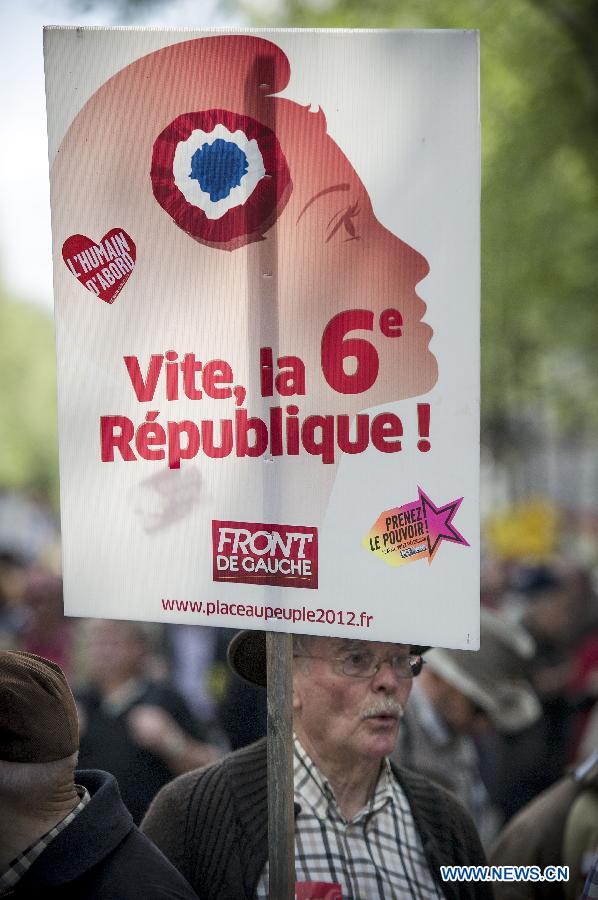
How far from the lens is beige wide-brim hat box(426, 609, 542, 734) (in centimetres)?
386

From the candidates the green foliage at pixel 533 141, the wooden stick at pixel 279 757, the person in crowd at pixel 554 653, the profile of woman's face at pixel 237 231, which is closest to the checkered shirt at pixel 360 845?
the wooden stick at pixel 279 757

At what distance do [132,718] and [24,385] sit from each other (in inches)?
1000

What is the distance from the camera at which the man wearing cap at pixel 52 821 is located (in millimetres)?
1786

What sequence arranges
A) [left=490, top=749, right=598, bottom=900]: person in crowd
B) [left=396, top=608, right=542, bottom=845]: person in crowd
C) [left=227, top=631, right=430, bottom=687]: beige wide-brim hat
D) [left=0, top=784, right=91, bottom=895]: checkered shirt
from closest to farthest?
[left=0, top=784, right=91, bottom=895]: checkered shirt, [left=227, top=631, right=430, bottom=687]: beige wide-brim hat, [left=490, top=749, right=598, bottom=900]: person in crowd, [left=396, top=608, right=542, bottom=845]: person in crowd

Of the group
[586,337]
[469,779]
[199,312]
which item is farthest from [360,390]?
[586,337]

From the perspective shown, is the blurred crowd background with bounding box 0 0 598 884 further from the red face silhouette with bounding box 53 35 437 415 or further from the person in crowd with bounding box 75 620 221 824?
the red face silhouette with bounding box 53 35 437 415

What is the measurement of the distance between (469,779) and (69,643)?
9.70ft

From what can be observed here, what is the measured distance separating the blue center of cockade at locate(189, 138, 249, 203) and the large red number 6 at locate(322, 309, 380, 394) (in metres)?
0.33

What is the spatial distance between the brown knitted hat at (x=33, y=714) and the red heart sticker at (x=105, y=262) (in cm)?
71

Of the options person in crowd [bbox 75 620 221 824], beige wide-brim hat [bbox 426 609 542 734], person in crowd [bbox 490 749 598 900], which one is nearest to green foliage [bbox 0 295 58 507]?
person in crowd [bbox 75 620 221 824]

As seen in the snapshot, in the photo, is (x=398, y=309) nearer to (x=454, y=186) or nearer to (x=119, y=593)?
(x=454, y=186)

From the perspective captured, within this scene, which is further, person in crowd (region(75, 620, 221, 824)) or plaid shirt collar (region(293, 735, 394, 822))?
person in crowd (region(75, 620, 221, 824))

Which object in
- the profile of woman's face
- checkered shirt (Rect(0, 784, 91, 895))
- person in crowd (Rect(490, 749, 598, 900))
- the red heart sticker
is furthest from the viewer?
person in crowd (Rect(490, 749, 598, 900))

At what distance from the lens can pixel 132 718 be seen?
13.2ft
